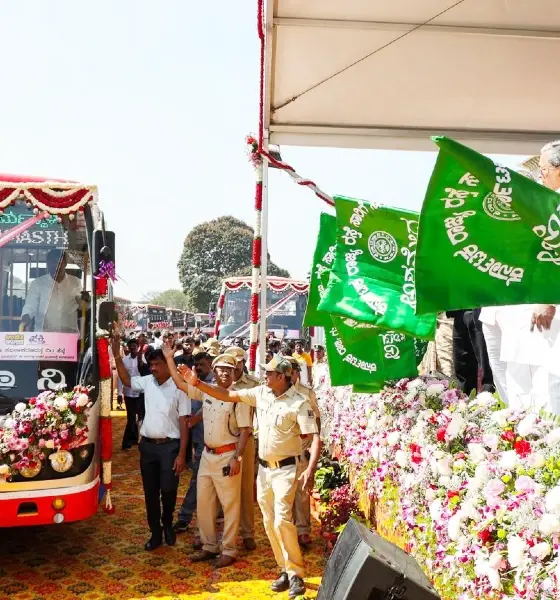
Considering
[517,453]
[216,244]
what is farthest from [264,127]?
[216,244]

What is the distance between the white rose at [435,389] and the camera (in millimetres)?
4941

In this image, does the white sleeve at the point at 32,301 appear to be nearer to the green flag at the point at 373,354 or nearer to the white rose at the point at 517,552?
the green flag at the point at 373,354

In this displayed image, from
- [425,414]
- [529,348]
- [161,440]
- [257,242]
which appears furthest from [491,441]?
[257,242]

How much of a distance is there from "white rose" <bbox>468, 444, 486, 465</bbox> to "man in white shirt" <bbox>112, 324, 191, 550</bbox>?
3.41m

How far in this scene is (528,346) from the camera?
428 centimetres

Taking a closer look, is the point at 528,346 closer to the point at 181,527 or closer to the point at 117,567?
the point at 117,567

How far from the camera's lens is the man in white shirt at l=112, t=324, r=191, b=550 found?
21.0ft

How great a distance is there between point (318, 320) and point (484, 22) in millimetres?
3220

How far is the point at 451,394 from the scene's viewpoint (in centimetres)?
477

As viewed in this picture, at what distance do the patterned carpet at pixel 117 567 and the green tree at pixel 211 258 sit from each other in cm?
5597

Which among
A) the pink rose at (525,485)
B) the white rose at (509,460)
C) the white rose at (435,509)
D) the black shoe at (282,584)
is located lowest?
the black shoe at (282,584)

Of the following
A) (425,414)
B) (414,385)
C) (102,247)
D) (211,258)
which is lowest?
(425,414)

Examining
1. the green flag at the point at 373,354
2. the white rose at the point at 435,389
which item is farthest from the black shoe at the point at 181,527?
the white rose at the point at 435,389

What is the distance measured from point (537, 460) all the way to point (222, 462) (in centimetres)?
362
